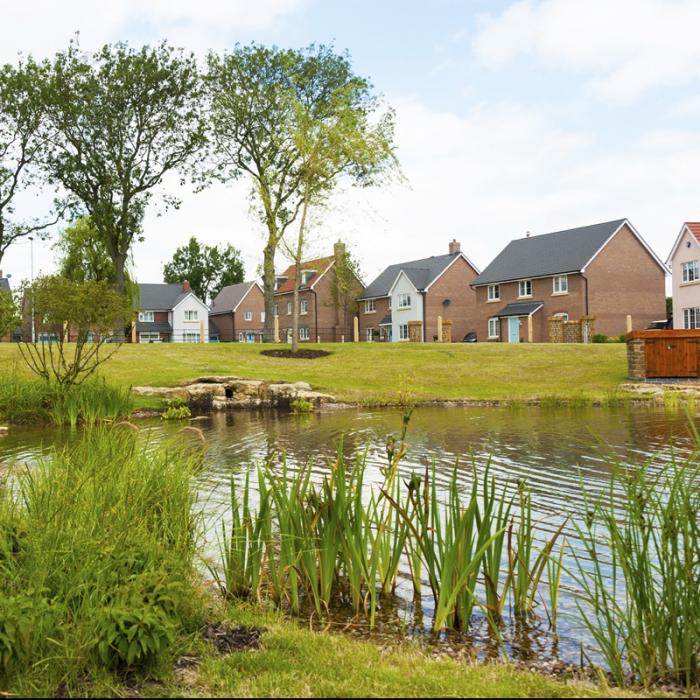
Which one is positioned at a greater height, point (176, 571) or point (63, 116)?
point (63, 116)

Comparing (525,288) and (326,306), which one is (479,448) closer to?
Answer: (525,288)

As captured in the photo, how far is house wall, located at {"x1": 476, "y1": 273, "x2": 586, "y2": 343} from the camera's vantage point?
51344 mm

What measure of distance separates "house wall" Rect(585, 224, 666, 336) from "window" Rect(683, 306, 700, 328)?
4801 millimetres

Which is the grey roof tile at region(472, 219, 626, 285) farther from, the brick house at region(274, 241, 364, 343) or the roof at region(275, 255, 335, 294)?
the roof at region(275, 255, 335, 294)

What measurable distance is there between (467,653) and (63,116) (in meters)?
40.1

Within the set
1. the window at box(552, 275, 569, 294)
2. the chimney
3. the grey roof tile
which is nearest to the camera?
the grey roof tile

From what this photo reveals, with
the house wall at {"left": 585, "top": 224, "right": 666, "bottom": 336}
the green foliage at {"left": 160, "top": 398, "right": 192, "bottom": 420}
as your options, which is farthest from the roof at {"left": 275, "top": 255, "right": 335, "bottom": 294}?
the green foliage at {"left": 160, "top": 398, "right": 192, "bottom": 420}

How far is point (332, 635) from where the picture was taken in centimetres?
443

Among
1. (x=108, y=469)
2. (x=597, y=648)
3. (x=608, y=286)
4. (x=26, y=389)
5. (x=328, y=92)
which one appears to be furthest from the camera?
(x=608, y=286)

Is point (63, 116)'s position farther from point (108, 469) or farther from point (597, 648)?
point (597, 648)

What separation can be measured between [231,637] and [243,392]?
19.6 metres

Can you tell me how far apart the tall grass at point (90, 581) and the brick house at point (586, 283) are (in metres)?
47.4

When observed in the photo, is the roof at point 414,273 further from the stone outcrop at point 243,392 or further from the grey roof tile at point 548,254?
the stone outcrop at point 243,392

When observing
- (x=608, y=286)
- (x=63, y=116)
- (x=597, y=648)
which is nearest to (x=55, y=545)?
(x=597, y=648)
